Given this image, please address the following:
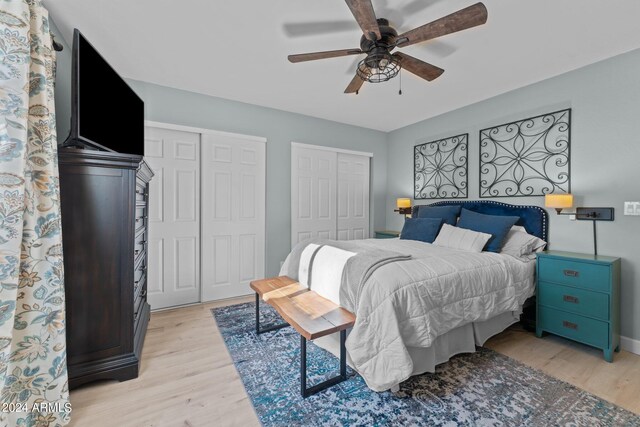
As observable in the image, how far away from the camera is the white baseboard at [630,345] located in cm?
221

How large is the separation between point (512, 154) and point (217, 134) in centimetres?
347

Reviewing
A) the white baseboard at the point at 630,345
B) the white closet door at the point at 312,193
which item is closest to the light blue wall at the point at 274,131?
the white closet door at the point at 312,193

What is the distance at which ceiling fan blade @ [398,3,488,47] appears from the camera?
1.39 meters

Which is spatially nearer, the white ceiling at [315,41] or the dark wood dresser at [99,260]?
the dark wood dresser at [99,260]

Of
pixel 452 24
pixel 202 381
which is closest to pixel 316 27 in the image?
pixel 452 24

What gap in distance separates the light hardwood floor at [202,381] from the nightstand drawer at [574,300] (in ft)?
1.12

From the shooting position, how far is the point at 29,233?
1308 millimetres

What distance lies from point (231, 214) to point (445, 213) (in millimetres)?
2720

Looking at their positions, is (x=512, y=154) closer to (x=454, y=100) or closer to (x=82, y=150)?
(x=454, y=100)

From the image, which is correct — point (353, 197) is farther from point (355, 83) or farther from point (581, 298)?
point (581, 298)

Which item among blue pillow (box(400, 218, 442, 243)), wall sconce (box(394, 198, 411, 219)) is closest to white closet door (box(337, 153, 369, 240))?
wall sconce (box(394, 198, 411, 219))

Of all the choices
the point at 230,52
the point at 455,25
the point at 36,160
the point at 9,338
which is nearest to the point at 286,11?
the point at 230,52

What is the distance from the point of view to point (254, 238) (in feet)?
11.7

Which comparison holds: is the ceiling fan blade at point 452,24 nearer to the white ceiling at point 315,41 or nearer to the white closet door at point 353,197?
the white ceiling at point 315,41
